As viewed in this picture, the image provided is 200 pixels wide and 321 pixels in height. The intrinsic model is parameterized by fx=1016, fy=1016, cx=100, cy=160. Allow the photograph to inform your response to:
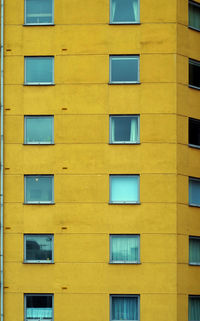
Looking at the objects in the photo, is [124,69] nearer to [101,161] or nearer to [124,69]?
[124,69]

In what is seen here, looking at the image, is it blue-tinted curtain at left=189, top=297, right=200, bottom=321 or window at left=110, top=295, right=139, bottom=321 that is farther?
blue-tinted curtain at left=189, top=297, right=200, bottom=321

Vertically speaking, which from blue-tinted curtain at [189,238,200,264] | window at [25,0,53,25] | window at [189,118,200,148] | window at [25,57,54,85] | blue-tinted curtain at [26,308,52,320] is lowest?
blue-tinted curtain at [26,308,52,320]

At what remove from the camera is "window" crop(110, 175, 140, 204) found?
53375 mm

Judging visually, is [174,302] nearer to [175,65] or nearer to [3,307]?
[3,307]

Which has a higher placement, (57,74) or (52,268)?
(57,74)

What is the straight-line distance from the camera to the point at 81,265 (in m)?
52.4

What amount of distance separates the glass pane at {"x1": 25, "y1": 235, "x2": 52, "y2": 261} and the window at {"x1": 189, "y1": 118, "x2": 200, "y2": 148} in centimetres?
922

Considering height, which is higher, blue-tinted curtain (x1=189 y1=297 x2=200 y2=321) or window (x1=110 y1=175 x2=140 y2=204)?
window (x1=110 y1=175 x2=140 y2=204)

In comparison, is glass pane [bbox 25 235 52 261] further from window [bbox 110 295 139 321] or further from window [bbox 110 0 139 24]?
window [bbox 110 0 139 24]

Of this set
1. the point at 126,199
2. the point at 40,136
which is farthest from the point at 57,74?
the point at 126,199

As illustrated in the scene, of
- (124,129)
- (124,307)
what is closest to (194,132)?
(124,129)

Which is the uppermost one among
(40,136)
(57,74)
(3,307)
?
(57,74)

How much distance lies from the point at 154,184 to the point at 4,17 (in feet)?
39.5

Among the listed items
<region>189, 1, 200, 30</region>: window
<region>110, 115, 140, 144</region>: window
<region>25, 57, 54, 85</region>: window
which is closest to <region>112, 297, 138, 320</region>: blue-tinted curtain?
<region>110, 115, 140, 144</region>: window
